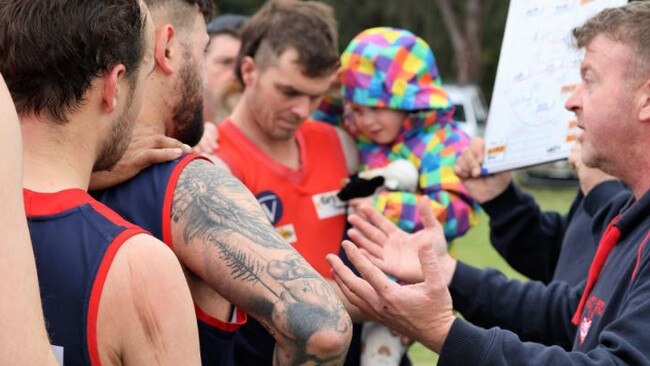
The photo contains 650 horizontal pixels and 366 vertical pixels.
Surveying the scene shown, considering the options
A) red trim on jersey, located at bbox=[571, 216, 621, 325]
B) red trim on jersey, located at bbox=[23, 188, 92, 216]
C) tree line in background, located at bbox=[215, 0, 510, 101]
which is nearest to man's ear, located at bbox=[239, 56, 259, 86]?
red trim on jersey, located at bbox=[571, 216, 621, 325]

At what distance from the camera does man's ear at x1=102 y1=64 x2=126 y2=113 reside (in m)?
2.20

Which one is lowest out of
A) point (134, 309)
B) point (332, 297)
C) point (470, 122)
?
point (470, 122)

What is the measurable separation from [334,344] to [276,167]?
1773 millimetres

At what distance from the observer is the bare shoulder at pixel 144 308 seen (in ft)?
6.63

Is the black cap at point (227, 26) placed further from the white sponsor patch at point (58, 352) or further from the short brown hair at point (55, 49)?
the white sponsor patch at point (58, 352)

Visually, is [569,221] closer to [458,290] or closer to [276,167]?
[458,290]

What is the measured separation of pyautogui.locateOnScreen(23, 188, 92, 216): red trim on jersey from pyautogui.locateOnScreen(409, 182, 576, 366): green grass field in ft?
20.2

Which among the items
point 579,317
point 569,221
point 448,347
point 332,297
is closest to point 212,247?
point 332,297

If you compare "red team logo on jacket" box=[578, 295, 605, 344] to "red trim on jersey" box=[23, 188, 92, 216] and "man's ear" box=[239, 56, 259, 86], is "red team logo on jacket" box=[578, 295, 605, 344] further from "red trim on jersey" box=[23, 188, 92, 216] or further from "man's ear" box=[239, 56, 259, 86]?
"man's ear" box=[239, 56, 259, 86]

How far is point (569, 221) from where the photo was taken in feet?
14.6

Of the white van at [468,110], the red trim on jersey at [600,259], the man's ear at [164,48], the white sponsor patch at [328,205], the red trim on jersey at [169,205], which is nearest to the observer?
the red trim on jersey at [169,205]

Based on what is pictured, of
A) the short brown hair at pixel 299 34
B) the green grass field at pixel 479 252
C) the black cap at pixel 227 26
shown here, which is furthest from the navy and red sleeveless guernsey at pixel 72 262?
the green grass field at pixel 479 252

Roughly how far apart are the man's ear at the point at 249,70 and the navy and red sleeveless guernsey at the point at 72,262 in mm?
2194

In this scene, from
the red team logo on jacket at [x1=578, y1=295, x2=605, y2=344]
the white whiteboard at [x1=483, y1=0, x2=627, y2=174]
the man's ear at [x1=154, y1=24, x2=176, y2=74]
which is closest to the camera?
the man's ear at [x1=154, y1=24, x2=176, y2=74]
